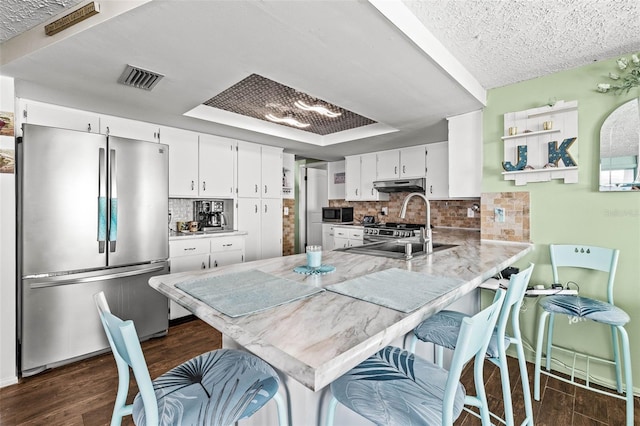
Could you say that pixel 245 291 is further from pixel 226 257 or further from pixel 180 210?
pixel 180 210

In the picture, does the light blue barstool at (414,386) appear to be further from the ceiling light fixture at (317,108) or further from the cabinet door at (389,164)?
the cabinet door at (389,164)

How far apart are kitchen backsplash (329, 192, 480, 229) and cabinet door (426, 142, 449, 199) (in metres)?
0.34

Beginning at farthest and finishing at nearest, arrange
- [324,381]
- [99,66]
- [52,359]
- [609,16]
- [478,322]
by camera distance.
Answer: [52,359] < [99,66] < [609,16] < [478,322] < [324,381]

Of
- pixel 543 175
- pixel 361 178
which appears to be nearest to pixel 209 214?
pixel 361 178

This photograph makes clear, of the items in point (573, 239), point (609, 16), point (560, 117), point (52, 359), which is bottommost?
point (52, 359)

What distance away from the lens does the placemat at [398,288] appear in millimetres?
1014

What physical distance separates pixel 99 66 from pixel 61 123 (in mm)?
1186

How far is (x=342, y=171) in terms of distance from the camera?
5.61 m

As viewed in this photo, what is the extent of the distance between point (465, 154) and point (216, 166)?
287 cm

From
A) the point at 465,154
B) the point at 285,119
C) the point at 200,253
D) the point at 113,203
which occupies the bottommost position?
the point at 200,253

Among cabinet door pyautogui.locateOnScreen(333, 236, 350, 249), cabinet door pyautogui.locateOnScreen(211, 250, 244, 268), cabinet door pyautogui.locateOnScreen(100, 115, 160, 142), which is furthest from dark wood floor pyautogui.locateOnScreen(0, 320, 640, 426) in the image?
cabinet door pyautogui.locateOnScreen(333, 236, 350, 249)

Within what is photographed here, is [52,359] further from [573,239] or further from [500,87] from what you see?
[500,87]

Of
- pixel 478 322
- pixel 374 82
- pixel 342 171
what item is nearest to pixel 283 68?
pixel 374 82

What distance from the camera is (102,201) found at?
2.37 m
